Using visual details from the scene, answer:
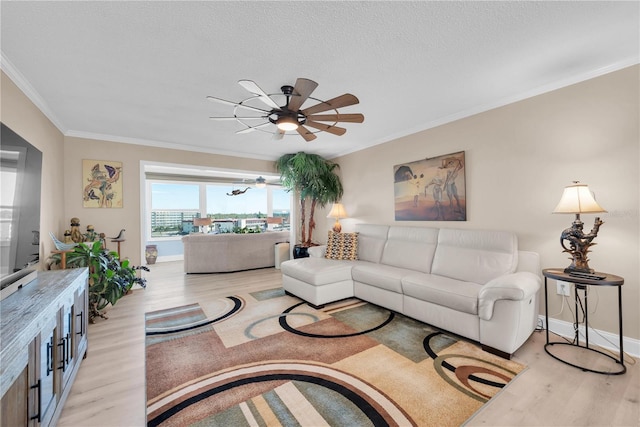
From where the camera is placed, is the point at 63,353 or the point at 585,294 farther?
the point at 585,294

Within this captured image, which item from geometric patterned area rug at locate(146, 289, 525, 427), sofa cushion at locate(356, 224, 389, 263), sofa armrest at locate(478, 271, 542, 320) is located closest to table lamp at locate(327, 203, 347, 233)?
sofa cushion at locate(356, 224, 389, 263)

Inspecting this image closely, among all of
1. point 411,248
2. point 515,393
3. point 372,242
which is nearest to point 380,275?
point 411,248

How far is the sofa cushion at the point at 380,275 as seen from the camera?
3.16m

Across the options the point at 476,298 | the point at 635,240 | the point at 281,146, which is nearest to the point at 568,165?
the point at 635,240

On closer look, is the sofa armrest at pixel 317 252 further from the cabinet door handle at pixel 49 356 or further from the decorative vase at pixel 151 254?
the decorative vase at pixel 151 254

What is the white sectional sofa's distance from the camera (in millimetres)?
2318

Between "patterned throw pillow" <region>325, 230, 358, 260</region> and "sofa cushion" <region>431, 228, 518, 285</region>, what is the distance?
122 cm

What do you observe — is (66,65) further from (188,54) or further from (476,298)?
(476,298)

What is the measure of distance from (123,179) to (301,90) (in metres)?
3.85

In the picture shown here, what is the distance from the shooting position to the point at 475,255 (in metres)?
3.04

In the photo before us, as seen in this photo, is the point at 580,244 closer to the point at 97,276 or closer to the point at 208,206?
the point at 97,276

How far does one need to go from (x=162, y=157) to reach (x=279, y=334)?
374cm

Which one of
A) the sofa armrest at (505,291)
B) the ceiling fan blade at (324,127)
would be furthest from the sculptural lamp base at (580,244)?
the ceiling fan blade at (324,127)

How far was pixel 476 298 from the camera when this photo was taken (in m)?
Result: 2.44
